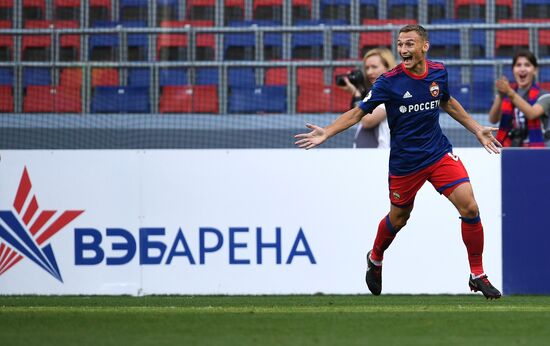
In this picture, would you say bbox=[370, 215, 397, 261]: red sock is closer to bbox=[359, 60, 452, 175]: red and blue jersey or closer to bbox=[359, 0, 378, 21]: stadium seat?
bbox=[359, 60, 452, 175]: red and blue jersey

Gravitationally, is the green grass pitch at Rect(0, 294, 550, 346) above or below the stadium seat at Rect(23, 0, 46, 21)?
below

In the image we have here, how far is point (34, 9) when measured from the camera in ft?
41.6

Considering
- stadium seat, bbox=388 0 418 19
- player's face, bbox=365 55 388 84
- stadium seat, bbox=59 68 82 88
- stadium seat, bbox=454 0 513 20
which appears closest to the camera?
player's face, bbox=365 55 388 84

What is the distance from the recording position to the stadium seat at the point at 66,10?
12.9 m

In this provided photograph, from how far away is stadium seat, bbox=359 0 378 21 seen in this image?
13.9 metres

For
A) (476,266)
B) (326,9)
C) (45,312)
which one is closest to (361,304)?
Answer: (476,266)

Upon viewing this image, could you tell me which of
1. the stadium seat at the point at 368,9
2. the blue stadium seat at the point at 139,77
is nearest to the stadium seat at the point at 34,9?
the blue stadium seat at the point at 139,77

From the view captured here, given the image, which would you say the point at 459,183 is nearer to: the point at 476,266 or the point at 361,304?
the point at 476,266

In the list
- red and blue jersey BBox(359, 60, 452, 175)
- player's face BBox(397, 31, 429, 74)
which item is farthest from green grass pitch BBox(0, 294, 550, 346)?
player's face BBox(397, 31, 429, 74)

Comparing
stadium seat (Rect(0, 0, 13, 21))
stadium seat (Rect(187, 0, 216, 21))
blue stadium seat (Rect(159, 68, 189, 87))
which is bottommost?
blue stadium seat (Rect(159, 68, 189, 87))

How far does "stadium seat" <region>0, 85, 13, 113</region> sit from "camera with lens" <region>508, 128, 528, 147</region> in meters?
5.57

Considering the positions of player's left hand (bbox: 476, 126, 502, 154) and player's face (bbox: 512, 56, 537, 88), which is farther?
player's face (bbox: 512, 56, 537, 88)

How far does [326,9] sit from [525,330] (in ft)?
28.9

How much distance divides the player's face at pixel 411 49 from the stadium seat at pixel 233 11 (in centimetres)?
679
